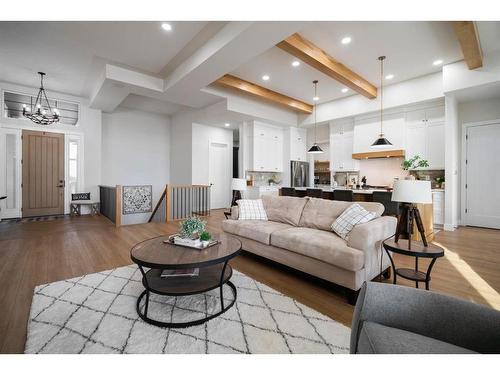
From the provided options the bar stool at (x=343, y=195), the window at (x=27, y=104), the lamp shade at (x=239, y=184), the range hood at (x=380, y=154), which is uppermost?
the window at (x=27, y=104)

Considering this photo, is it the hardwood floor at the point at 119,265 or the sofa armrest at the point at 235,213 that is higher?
the sofa armrest at the point at 235,213

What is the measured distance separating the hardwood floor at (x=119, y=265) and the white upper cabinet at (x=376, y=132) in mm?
2392

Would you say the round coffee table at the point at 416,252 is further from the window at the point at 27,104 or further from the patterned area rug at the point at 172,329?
the window at the point at 27,104

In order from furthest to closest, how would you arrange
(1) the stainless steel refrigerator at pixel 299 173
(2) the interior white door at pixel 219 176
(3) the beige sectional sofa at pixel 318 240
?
(2) the interior white door at pixel 219 176
(1) the stainless steel refrigerator at pixel 299 173
(3) the beige sectional sofa at pixel 318 240

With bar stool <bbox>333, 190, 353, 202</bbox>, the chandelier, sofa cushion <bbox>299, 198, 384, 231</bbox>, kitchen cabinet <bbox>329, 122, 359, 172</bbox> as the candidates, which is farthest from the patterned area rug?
kitchen cabinet <bbox>329, 122, 359, 172</bbox>

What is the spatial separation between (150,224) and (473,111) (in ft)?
25.4

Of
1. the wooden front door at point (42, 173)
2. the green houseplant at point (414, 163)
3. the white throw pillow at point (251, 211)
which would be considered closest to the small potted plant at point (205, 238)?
the white throw pillow at point (251, 211)

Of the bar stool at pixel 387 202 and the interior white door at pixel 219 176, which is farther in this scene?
the interior white door at pixel 219 176

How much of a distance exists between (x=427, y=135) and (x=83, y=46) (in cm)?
725

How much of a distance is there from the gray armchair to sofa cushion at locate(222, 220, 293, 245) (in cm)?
165

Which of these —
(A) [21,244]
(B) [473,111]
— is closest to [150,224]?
(A) [21,244]

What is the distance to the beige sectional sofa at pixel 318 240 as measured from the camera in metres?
2.08

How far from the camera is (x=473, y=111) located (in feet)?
17.2

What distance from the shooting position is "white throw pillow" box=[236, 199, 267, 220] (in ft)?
11.5
